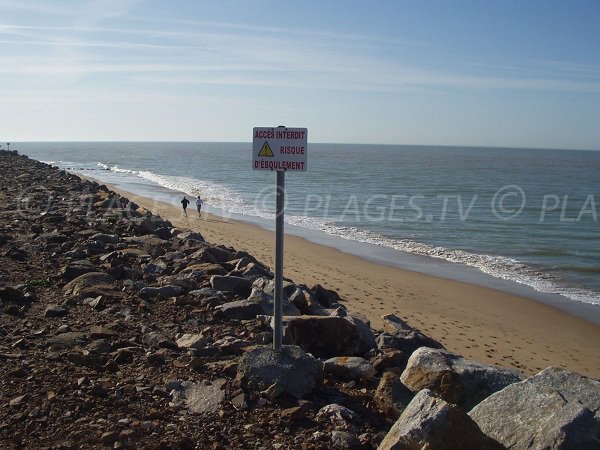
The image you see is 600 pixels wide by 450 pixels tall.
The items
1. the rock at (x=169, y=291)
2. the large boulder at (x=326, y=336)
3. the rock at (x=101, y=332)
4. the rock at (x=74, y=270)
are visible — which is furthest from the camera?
the rock at (x=74, y=270)

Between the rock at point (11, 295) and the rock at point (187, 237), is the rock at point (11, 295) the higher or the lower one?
the higher one

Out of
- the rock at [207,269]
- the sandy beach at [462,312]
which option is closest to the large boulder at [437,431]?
the rock at [207,269]

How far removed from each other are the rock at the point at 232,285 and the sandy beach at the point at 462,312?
13.5 ft

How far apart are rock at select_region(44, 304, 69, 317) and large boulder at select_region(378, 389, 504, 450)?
4623 mm

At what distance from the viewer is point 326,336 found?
6.74 meters

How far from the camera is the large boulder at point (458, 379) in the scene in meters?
5.41

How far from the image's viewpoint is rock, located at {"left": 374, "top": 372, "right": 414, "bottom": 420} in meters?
5.05

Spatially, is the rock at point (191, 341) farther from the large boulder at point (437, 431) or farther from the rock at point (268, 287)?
the large boulder at point (437, 431)

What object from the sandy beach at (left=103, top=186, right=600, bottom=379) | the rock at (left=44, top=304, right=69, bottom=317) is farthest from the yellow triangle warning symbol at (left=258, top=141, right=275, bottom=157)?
the sandy beach at (left=103, top=186, right=600, bottom=379)

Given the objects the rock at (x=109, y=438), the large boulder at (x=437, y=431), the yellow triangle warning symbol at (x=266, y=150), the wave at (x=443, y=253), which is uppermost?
the yellow triangle warning symbol at (x=266, y=150)

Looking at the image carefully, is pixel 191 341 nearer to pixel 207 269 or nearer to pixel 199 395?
pixel 199 395

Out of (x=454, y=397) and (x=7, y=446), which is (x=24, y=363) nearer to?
(x=7, y=446)

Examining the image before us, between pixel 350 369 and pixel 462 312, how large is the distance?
9.72m

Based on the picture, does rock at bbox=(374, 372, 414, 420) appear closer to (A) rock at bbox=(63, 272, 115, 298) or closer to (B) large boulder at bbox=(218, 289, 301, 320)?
(B) large boulder at bbox=(218, 289, 301, 320)
